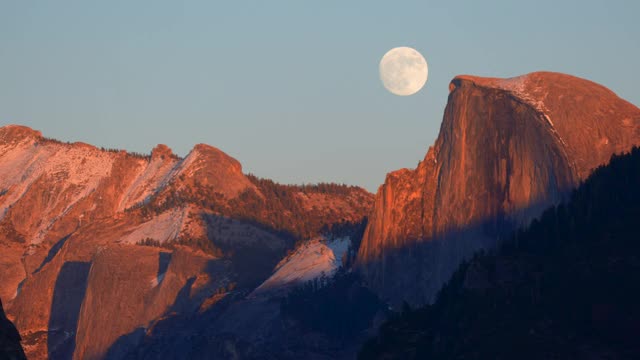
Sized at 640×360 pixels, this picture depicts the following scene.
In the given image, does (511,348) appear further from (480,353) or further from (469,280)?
(469,280)

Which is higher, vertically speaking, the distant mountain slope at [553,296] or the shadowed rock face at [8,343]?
the distant mountain slope at [553,296]

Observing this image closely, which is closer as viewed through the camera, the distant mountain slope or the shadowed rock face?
the shadowed rock face

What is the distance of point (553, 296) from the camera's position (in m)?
154

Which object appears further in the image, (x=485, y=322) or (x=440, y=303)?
(x=440, y=303)

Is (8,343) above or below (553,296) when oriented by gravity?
below

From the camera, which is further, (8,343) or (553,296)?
(553,296)

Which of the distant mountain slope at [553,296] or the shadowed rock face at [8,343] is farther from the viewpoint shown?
the distant mountain slope at [553,296]

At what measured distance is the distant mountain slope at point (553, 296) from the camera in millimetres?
143875

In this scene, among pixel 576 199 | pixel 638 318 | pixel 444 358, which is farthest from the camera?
pixel 576 199

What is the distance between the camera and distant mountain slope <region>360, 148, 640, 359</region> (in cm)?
14388

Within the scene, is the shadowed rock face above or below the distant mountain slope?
below

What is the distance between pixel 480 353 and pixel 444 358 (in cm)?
488

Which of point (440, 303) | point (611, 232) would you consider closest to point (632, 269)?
point (611, 232)

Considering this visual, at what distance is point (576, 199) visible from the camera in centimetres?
18162
